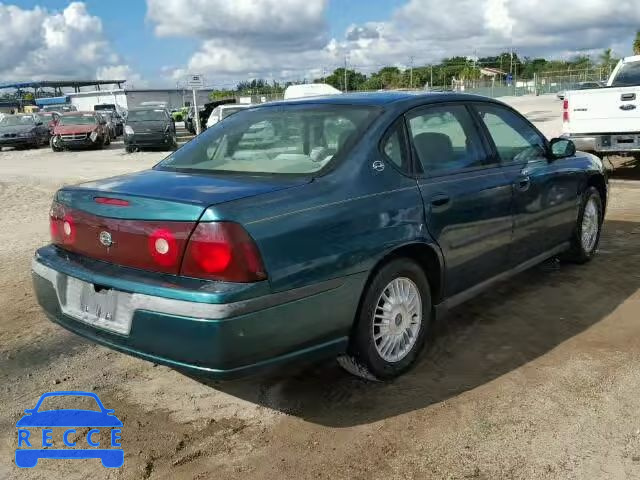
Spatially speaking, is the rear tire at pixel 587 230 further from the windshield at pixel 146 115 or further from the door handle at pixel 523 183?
the windshield at pixel 146 115

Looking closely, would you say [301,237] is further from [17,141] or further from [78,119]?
[17,141]

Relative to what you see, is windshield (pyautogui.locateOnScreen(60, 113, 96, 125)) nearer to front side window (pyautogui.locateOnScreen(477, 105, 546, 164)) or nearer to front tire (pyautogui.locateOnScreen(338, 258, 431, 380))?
front side window (pyautogui.locateOnScreen(477, 105, 546, 164))

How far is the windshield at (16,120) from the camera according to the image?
83.5 ft

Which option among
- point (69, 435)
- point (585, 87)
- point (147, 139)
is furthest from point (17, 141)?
point (69, 435)

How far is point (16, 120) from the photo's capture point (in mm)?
25938

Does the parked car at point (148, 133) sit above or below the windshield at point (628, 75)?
below

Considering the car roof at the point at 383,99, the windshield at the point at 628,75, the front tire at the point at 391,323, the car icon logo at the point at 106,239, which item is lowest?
the front tire at the point at 391,323

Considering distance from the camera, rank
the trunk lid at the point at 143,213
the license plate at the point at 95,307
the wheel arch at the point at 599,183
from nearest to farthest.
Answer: the trunk lid at the point at 143,213, the license plate at the point at 95,307, the wheel arch at the point at 599,183

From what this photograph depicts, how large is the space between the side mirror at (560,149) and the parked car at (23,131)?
24.2 meters

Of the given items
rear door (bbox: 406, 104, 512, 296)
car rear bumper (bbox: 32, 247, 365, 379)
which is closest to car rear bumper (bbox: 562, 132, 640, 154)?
rear door (bbox: 406, 104, 512, 296)

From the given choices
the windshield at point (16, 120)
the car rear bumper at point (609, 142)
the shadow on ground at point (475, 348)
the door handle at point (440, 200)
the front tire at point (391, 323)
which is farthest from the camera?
the windshield at point (16, 120)

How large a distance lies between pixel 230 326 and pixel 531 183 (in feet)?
8.79

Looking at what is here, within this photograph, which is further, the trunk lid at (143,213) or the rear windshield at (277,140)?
the rear windshield at (277,140)

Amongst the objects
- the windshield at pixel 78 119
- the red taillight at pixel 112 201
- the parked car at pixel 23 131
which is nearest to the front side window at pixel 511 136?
the red taillight at pixel 112 201
